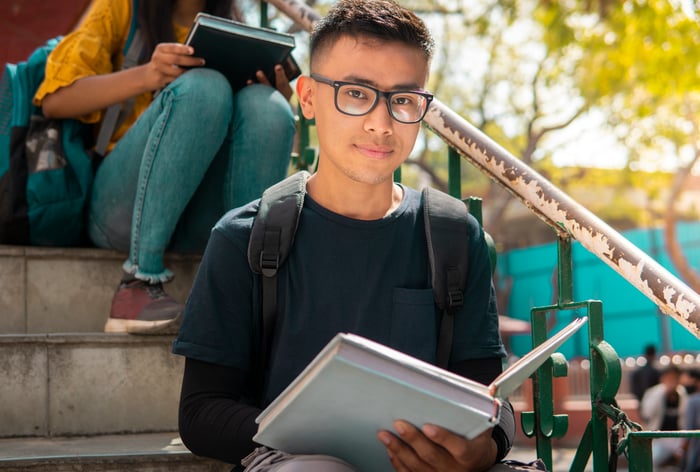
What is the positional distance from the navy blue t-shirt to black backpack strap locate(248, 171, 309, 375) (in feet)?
0.08

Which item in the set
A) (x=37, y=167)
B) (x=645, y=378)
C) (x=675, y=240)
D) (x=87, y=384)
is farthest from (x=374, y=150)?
(x=675, y=240)

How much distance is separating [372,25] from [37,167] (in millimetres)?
1706

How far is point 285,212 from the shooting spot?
1884 mm

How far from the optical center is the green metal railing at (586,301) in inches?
81.8

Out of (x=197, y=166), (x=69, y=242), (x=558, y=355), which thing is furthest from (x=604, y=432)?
(x=69, y=242)

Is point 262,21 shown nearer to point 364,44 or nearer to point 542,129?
point 364,44

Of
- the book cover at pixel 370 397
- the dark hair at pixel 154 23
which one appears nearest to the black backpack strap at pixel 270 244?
the book cover at pixel 370 397

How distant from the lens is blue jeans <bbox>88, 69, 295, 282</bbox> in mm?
2895

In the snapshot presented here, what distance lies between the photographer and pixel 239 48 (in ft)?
9.86

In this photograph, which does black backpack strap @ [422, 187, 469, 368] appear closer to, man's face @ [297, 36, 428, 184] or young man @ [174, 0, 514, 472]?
young man @ [174, 0, 514, 472]

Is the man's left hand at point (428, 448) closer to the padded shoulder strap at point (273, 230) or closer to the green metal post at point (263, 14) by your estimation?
the padded shoulder strap at point (273, 230)

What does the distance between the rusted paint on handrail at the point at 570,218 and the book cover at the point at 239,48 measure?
1.97ft

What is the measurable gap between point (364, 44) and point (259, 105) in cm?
121

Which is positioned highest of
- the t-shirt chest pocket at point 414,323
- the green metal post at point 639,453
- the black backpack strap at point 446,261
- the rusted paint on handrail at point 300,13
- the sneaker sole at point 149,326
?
the rusted paint on handrail at point 300,13
